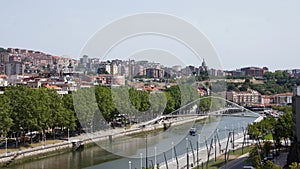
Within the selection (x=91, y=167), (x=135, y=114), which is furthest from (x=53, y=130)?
(x=135, y=114)

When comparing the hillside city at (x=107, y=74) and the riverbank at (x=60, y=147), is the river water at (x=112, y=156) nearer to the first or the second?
the riverbank at (x=60, y=147)

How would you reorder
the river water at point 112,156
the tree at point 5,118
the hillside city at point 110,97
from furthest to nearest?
the hillside city at point 110,97 → the tree at point 5,118 → the river water at point 112,156

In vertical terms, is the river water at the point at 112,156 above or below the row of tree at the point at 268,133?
below

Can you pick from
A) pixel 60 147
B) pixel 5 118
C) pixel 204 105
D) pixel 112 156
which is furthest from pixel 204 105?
pixel 5 118

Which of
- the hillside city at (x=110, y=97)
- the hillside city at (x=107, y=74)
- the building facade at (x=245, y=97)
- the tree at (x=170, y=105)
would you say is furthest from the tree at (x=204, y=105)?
the building facade at (x=245, y=97)

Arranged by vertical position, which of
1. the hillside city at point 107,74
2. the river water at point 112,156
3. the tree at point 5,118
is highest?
the hillside city at point 107,74

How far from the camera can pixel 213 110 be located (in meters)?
22.9

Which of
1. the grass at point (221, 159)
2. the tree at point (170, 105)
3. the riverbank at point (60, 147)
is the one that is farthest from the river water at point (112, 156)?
the tree at point (170, 105)

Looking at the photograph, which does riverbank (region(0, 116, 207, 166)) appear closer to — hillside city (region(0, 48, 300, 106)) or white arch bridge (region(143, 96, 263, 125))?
white arch bridge (region(143, 96, 263, 125))

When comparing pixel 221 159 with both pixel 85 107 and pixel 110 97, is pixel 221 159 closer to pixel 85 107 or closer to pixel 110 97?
pixel 85 107

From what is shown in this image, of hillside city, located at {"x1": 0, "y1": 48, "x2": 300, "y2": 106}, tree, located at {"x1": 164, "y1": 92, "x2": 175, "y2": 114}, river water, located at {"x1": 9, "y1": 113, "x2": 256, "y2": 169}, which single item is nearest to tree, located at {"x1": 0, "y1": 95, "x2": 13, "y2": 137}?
river water, located at {"x1": 9, "y1": 113, "x2": 256, "y2": 169}

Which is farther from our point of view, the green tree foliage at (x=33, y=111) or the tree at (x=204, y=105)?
the tree at (x=204, y=105)

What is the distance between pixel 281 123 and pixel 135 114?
646 cm

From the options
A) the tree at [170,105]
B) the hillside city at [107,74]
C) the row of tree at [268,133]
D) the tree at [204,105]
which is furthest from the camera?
the tree at [204,105]
